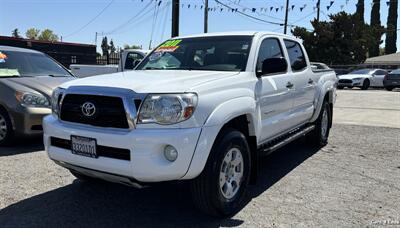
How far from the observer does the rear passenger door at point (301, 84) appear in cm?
605

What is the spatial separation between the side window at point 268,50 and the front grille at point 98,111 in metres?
1.92

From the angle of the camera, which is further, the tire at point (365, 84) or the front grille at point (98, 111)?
the tire at point (365, 84)

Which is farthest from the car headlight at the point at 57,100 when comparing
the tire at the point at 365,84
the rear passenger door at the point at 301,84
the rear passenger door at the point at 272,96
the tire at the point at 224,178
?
the tire at the point at 365,84

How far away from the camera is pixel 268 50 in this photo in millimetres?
5547

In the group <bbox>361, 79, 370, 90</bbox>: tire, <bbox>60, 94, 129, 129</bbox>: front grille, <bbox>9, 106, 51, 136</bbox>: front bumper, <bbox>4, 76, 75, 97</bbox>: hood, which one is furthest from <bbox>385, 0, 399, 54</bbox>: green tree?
<bbox>60, 94, 129, 129</bbox>: front grille

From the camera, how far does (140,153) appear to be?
3.63 m

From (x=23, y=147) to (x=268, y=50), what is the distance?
433cm

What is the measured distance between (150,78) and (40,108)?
3.37 metres

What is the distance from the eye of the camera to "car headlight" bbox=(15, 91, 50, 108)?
6.98 meters

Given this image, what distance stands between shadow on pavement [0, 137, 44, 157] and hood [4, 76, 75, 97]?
91 centimetres

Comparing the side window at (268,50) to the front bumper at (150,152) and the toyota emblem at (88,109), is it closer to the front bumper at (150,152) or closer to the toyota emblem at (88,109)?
the front bumper at (150,152)

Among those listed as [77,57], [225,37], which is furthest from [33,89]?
[77,57]

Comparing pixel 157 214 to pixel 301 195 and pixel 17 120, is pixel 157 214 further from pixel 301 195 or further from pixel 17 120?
pixel 17 120

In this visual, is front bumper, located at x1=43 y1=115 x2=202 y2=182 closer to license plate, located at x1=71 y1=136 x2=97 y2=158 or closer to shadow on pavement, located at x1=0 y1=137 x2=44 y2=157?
license plate, located at x1=71 y1=136 x2=97 y2=158
